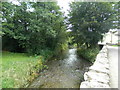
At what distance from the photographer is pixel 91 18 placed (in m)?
7.00

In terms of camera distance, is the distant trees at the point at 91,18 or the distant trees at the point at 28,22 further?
the distant trees at the point at 91,18

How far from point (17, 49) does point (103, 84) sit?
23.7ft

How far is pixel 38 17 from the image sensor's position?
5.74m

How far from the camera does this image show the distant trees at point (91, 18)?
6820 mm

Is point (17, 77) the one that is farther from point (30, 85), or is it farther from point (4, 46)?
A: point (4, 46)

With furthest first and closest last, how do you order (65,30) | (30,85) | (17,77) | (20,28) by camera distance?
1. (65,30)
2. (20,28)
3. (30,85)
4. (17,77)

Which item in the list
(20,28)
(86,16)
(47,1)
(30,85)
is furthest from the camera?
(86,16)

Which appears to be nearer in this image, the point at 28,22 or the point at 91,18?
the point at 28,22

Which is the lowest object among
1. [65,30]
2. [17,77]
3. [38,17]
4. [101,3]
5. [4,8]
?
[17,77]

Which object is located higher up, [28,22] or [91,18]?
[91,18]

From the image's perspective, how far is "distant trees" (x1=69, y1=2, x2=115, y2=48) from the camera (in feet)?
22.4

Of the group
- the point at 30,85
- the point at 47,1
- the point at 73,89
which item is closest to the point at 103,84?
the point at 73,89

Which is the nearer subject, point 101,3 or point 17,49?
point 101,3

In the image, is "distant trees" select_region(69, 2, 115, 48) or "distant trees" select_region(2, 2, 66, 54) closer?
"distant trees" select_region(2, 2, 66, 54)
